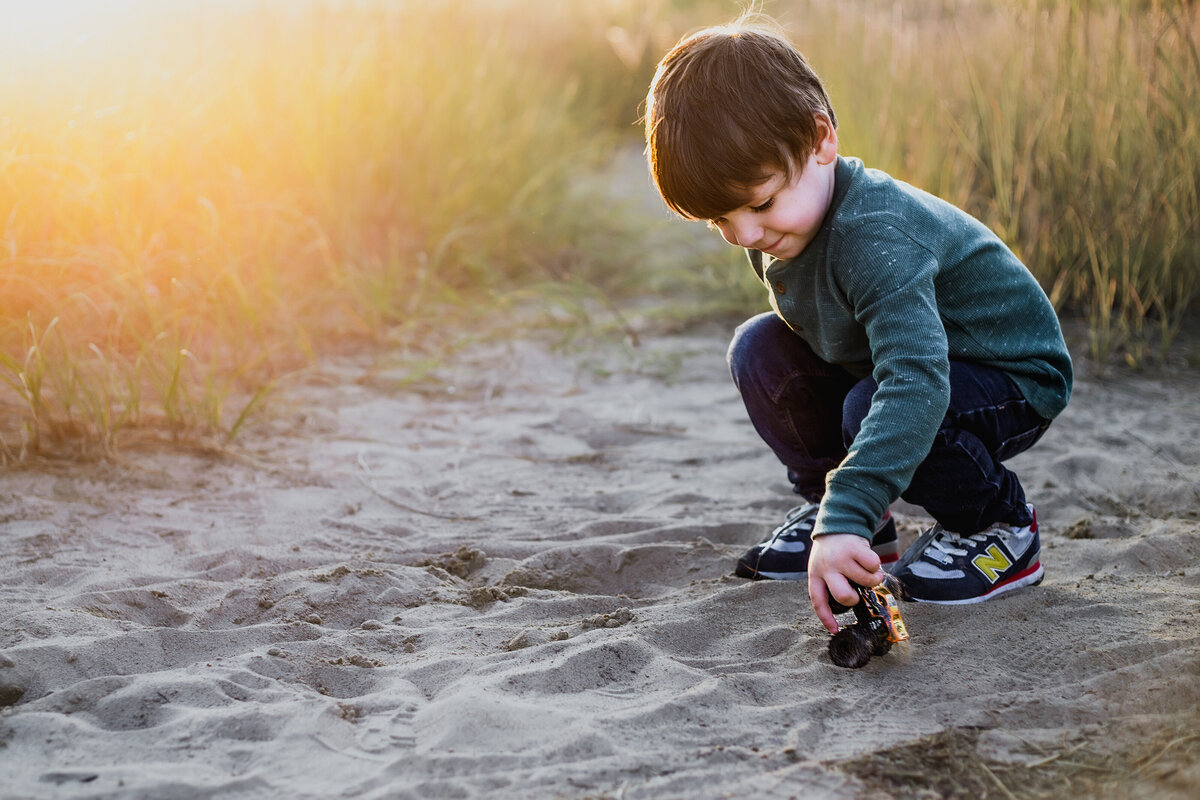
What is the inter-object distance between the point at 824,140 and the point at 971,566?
0.81m

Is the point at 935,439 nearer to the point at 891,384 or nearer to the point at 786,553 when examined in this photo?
the point at 891,384

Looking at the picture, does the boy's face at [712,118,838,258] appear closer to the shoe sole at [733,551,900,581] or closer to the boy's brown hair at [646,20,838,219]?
the boy's brown hair at [646,20,838,219]

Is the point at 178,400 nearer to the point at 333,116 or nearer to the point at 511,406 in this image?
the point at 511,406

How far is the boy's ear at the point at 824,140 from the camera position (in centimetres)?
160

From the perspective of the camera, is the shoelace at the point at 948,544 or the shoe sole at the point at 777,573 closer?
the shoelace at the point at 948,544

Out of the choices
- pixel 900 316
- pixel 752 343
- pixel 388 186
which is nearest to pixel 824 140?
pixel 900 316

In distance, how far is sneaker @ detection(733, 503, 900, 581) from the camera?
1.98 meters

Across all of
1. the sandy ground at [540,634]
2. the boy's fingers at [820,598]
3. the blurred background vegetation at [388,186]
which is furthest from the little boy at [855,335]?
the blurred background vegetation at [388,186]

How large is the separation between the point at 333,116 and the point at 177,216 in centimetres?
84

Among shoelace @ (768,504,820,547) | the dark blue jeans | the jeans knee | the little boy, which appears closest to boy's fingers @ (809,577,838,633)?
the little boy

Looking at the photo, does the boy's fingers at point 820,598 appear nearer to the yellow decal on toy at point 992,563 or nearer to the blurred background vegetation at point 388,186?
the yellow decal on toy at point 992,563

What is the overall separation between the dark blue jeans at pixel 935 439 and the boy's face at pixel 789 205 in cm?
31

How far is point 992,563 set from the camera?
6.03 ft

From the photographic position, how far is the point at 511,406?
3.20 metres
